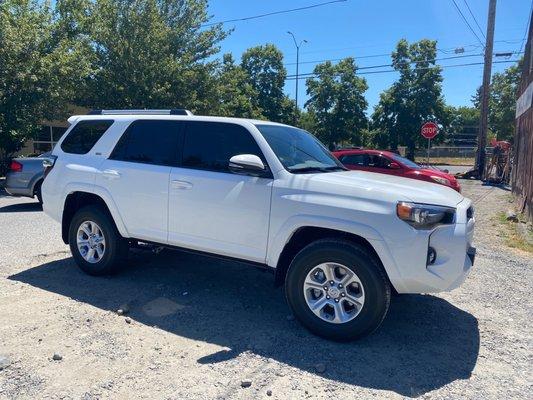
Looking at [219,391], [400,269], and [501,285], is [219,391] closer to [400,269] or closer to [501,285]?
[400,269]

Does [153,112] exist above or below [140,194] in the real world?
above

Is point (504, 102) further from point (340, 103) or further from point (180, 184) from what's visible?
point (180, 184)

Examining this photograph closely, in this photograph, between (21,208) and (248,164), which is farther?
(21,208)

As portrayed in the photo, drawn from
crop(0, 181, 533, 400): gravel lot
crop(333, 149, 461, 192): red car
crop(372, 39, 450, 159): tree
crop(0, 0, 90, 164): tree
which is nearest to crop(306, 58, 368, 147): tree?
crop(372, 39, 450, 159): tree

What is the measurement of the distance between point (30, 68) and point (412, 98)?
37518 mm

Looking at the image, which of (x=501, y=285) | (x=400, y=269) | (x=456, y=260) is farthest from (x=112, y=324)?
(x=501, y=285)

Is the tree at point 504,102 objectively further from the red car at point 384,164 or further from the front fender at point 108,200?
the front fender at point 108,200

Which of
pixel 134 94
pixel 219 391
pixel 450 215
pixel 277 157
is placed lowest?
pixel 219 391

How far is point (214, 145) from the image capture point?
4.83 metres

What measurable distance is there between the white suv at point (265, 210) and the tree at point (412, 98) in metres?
42.9

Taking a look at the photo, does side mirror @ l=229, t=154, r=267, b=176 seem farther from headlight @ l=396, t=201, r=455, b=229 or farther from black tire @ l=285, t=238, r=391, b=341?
headlight @ l=396, t=201, r=455, b=229

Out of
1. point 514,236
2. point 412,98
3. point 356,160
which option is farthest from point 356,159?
point 412,98

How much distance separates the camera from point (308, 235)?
169 inches

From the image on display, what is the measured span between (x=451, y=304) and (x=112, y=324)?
3.53m
